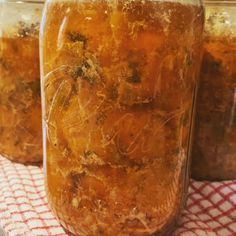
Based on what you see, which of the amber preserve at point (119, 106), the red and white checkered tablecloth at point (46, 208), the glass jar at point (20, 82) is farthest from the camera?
the glass jar at point (20, 82)

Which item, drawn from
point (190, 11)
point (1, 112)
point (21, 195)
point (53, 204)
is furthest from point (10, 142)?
point (190, 11)

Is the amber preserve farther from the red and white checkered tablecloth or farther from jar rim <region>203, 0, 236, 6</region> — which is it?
jar rim <region>203, 0, 236, 6</region>

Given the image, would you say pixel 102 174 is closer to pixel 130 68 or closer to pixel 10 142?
pixel 130 68

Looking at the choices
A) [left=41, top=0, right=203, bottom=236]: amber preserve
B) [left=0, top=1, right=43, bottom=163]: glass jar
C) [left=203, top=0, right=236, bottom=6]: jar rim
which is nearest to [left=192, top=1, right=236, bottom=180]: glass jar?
[left=203, top=0, right=236, bottom=6]: jar rim

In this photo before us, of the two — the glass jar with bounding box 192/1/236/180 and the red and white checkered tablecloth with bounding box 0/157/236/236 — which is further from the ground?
the glass jar with bounding box 192/1/236/180

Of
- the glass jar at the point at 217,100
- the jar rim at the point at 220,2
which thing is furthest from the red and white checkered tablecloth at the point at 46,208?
the jar rim at the point at 220,2

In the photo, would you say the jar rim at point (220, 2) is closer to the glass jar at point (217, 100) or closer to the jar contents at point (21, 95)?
the glass jar at point (217, 100)

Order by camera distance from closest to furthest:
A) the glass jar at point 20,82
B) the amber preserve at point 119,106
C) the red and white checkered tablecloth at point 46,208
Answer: the amber preserve at point 119,106, the red and white checkered tablecloth at point 46,208, the glass jar at point 20,82
